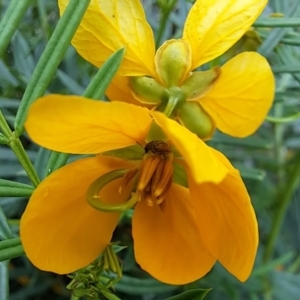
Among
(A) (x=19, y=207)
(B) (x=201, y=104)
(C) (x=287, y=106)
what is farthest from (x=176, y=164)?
(C) (x=287, y=106)

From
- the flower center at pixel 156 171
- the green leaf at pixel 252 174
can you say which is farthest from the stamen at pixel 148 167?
the green leaf at pixel 252 174

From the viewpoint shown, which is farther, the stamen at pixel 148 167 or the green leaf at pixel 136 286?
the green leaf at pixel 136 286

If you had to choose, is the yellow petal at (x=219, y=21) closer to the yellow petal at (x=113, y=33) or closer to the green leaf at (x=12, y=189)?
the yellow petal at (x=113, y=33)

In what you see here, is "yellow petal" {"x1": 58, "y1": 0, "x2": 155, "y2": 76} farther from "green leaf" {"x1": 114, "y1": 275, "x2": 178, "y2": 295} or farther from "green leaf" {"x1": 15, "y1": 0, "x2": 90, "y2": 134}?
"green leaf" {"x1": 114, "y1": 275, "x2": 178, "y2": 295}

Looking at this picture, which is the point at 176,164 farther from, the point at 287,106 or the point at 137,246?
the point at 287,106

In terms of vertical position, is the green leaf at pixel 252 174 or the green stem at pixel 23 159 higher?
the green stem at pixel 23 159

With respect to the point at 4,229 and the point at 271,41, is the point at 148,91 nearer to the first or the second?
the point at 4,229

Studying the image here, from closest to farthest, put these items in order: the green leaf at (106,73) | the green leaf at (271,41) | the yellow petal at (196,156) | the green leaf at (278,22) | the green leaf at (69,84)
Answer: the yellow petal at (196,156) < the green leaf at (106,73) < the green leaf at (278,22) < the green leaf at (271,41) < the green leaf at (69,84)
